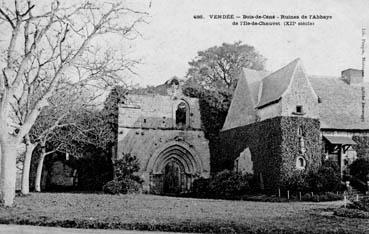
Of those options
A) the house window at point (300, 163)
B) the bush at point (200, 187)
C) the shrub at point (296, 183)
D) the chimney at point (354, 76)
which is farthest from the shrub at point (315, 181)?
the chimney at point (354, 76)

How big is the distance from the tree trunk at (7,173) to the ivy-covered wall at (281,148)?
49.9 feet

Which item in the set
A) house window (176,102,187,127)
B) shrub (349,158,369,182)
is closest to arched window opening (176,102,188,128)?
house window (176,102,187,127)

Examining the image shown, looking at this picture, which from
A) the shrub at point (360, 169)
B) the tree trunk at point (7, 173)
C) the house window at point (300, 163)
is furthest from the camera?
the shrub at point (360, 169)

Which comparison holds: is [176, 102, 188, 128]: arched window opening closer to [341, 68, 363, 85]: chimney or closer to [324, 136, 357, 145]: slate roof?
[324, 136, 357, 145]: slate roof

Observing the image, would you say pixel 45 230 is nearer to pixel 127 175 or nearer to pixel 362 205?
pixel 362 205

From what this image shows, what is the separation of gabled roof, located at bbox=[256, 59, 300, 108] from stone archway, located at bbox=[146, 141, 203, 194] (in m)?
7.02

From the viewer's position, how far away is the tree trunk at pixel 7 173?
14703mm

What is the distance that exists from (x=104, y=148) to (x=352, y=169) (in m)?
17.2

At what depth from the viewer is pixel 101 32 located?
1655 centimetres

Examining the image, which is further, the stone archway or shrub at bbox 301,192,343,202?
the stone archway

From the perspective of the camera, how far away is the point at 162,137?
32.2m

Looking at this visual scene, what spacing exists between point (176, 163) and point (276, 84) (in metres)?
9.93

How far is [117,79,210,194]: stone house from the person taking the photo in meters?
31.4

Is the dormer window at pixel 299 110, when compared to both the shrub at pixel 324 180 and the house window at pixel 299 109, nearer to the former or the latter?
the house window at pixel 299 109
